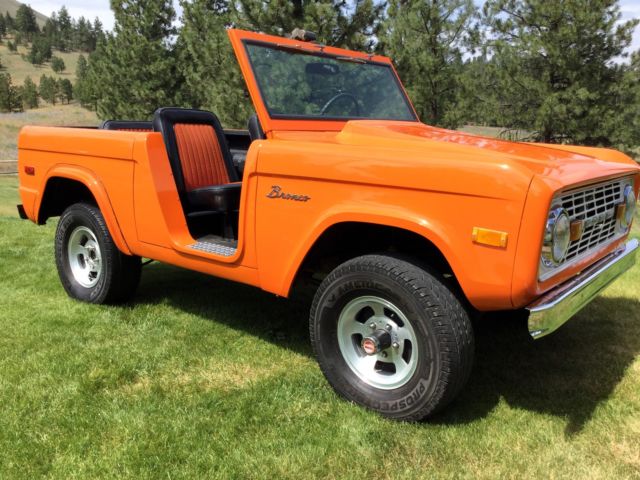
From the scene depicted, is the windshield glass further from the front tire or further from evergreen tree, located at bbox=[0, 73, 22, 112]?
evergreen tree, located at bbox=[0, 73, 22, 112]

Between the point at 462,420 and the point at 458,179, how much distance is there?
1.20 metres

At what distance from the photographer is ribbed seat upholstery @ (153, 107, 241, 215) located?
12.2 feet

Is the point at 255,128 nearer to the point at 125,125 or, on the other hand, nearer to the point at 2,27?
the point at 125,125

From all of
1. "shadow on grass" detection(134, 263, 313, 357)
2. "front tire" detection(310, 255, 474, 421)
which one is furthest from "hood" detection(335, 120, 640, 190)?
"shadow on grass" detection(134, 263, 313, 357)

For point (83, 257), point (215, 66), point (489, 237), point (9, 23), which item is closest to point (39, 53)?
point (9, 23)

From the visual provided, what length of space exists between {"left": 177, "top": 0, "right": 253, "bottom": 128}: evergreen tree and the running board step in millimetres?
7154

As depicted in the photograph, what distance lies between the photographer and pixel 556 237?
234 centimetres

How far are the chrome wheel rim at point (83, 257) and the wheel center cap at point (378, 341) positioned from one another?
240 centimetres

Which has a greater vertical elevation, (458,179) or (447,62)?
(447,62)

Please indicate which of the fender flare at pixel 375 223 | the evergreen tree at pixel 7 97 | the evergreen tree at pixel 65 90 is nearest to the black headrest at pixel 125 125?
the fender flare at pixel 375 223

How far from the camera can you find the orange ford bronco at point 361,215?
2322 millimetres

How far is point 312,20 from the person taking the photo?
36.4 ft

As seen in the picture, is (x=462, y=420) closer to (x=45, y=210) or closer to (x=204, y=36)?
(x=45, y=210)

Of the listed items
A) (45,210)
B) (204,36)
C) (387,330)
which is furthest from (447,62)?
(387,330)
